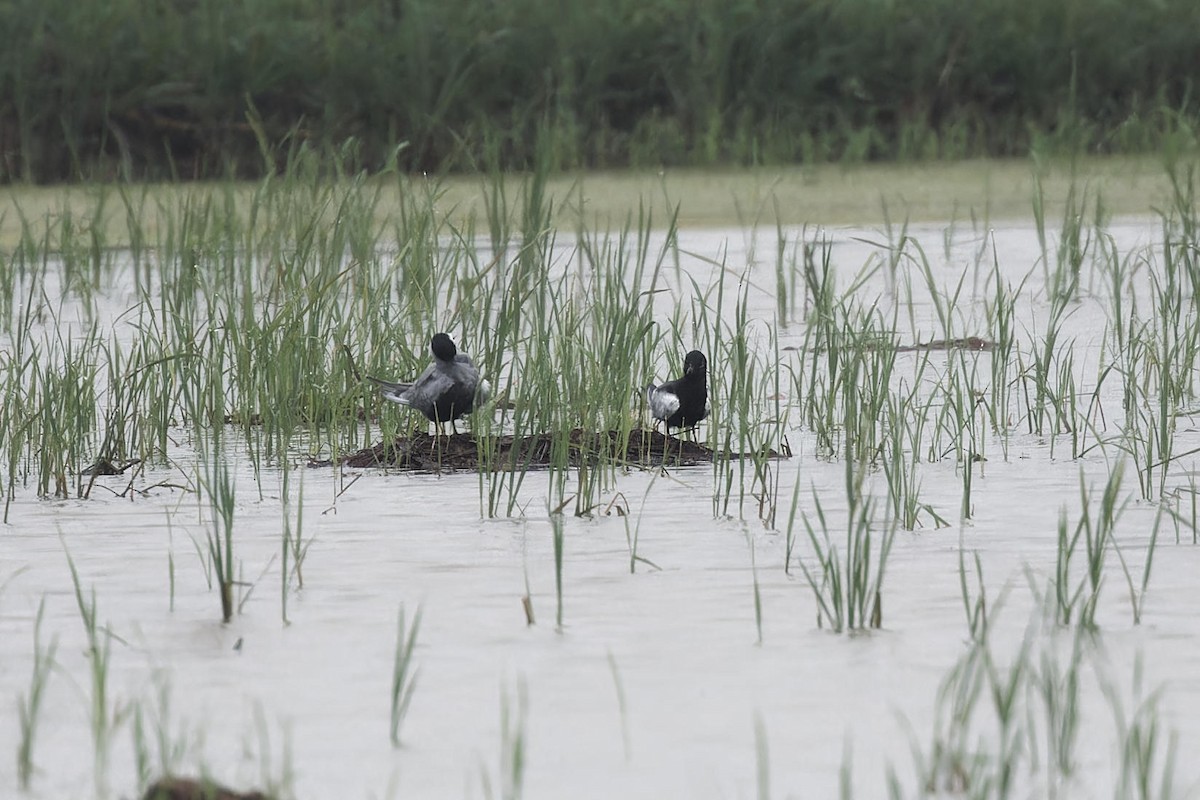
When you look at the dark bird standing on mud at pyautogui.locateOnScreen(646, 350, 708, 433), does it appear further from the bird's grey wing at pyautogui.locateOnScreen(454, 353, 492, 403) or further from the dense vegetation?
the dense vegetation

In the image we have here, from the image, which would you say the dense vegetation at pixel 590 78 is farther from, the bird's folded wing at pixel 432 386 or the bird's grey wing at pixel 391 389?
the bird's folded wing at pixel 432 386

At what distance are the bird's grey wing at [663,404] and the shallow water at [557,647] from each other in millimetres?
385

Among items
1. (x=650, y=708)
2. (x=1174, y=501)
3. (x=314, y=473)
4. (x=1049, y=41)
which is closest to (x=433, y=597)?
(x=650, y=708)

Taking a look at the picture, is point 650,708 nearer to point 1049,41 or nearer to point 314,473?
point 314,473

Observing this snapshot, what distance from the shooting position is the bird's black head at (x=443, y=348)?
407 centimetres

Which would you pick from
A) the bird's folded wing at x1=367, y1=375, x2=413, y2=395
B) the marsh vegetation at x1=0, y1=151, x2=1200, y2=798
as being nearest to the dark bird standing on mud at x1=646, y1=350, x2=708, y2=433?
the marsh vegetation at x1=0, y1=151, x2=1200, y2=798

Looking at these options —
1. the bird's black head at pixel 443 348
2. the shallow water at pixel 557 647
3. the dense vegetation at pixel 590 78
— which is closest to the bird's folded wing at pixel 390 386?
the bird's black head at pixel 443 348

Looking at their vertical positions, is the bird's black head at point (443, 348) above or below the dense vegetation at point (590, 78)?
below

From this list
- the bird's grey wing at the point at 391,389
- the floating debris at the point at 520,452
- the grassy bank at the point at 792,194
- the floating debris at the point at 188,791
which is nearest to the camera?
the floating debris at the point at 188,791

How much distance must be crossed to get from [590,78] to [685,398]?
540 centimetres

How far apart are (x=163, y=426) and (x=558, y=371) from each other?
0.82 m

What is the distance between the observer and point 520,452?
12.8 ft

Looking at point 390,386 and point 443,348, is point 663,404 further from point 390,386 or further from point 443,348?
point 390,386

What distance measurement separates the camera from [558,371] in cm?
398
